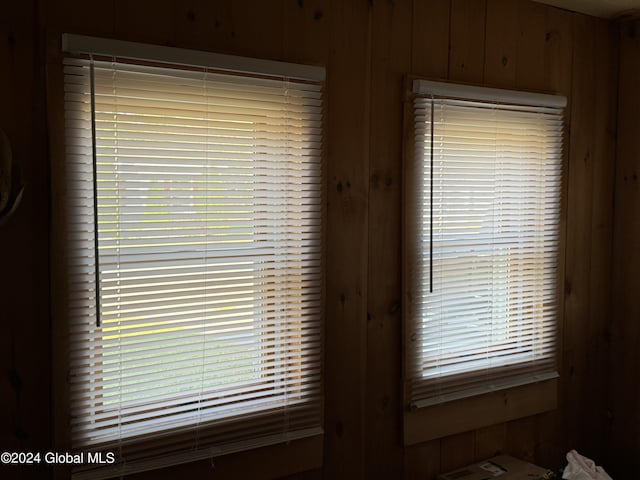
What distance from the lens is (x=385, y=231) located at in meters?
2.25

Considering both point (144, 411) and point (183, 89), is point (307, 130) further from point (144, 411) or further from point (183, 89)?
point (144, 411)

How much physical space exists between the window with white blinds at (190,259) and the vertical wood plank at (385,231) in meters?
0.25

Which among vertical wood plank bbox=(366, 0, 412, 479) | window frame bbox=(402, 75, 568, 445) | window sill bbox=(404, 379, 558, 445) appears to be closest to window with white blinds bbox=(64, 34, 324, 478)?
vertical wood plank bbox=(366, 0, 412, 479)

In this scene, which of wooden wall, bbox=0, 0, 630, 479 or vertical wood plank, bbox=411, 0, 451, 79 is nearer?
wooden wall, bbox=0, 0, 630, 479

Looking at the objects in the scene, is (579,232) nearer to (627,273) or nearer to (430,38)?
(627,273)

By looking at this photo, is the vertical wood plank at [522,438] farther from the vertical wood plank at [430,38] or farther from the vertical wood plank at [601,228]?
the vertical wood plank at [430,38]

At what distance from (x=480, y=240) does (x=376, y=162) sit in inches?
23.1

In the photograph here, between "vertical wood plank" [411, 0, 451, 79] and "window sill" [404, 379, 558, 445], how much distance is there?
135cm

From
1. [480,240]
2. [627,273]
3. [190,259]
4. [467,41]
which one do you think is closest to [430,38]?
[467,41]

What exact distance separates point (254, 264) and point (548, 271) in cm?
144

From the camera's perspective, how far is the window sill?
2354mm

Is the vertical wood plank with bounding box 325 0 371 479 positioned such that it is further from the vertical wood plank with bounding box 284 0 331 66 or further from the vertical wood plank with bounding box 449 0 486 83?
the vertical wood plank with bounding box 449 0 486 83

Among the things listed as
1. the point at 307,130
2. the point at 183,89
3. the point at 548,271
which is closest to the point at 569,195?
the point at 548,271

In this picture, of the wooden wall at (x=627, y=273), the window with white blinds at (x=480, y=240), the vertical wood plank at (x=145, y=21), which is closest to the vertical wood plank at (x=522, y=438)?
the window with white blinds at (x=480, y=240)
